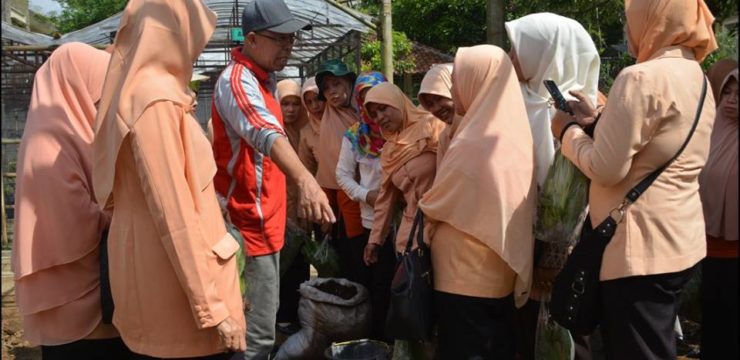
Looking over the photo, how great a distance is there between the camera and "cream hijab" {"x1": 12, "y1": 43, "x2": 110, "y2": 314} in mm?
2238

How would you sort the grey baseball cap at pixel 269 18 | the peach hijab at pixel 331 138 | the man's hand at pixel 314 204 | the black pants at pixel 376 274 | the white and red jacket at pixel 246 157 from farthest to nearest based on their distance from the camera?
the peach hijab at pixel 331 138 → the black pants at pixel 376 274 → the grey baseball cap at pixel 269 18 → the white and red jacket at pixel 246 157 → the man's hand at pixel 314 204

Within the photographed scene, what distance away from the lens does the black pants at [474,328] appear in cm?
261

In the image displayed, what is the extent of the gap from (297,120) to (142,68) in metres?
3.22

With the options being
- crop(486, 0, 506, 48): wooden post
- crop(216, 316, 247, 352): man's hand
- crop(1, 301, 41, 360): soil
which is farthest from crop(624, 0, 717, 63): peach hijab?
crop(1, 301, 41, 360): soil

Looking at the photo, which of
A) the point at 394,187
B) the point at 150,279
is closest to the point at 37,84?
the point at 150,279

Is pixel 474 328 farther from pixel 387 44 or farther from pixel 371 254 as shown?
pixel 387 44

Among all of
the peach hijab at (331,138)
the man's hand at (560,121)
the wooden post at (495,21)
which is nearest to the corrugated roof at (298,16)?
the wooden post at (495,21)

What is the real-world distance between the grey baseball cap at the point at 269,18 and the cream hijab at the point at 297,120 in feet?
6.97

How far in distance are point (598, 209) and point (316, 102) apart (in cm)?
305

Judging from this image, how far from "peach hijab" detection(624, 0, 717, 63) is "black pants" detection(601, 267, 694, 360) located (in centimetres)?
79

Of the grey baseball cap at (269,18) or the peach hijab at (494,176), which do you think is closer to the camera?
the peach hijab at (494,176)

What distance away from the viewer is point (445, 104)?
3631 mm

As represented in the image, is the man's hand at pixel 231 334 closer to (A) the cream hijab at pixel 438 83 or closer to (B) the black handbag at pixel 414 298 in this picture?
(B) the black handbag at pixel 414 298

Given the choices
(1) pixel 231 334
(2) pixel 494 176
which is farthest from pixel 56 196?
(2) pixel 494 176
